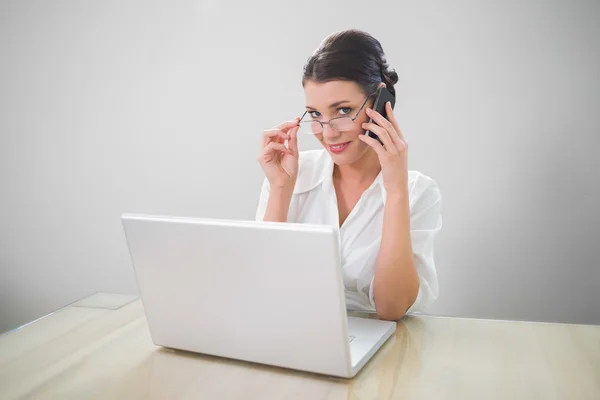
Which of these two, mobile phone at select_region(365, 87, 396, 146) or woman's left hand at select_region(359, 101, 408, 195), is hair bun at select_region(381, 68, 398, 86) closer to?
mobile phone at select_region(365, 87, 396, 146)

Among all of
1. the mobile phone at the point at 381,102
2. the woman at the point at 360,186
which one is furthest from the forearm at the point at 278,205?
the mobile phone at the point at 381,102

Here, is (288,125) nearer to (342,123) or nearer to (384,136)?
(342,123)

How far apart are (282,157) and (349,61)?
0.40 m

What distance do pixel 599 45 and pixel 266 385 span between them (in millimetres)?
1902

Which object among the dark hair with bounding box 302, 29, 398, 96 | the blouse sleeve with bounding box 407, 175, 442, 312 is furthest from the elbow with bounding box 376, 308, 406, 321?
the dark hair with bounding box 302, 29, 398, 96

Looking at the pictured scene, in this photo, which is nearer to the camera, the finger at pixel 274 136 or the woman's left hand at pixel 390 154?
the woman's left hand at pixel 390 154

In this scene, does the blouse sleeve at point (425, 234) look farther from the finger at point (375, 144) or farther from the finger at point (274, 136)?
the finger at point (274, 136)

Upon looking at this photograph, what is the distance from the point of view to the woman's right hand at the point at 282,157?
1.79 metres

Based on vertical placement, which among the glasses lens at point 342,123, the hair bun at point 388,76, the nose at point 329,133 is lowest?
the nose at point 329,133

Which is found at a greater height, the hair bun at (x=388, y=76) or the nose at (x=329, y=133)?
the hair bun at (x=388, y=76)

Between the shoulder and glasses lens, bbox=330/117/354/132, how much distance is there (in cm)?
26

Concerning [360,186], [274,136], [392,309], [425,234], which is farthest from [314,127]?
[392,309]

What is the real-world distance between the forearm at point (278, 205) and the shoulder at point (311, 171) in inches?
3.8

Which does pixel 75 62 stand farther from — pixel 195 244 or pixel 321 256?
pixel 321 256
